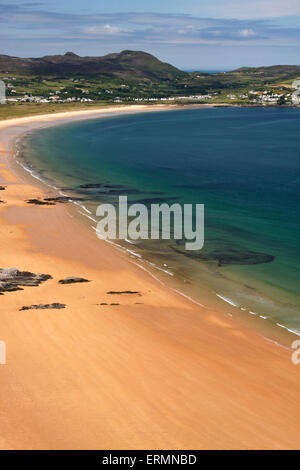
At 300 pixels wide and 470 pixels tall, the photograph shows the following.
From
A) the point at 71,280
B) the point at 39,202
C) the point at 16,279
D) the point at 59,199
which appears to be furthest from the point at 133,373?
the point at 59,199

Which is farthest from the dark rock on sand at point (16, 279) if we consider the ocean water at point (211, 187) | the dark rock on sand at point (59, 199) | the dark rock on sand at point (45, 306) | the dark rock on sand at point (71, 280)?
the dark rock on sand at point (59, 199)

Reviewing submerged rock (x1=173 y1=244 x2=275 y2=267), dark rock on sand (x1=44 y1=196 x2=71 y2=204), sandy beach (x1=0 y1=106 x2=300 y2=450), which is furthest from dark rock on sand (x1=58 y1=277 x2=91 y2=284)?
dark rock on sand (x1=44 y1=196 x2=71 y2=204)

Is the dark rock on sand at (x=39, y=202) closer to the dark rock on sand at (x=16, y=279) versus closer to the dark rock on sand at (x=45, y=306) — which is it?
the dark rock on sand at (x=16, y=279)

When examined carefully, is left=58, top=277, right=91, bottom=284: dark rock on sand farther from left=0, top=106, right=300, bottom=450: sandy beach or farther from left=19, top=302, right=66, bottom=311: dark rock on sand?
left=19, top=302, right=66, bottom=311: dark rock on sand

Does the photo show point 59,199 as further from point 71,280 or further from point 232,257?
point 71,280

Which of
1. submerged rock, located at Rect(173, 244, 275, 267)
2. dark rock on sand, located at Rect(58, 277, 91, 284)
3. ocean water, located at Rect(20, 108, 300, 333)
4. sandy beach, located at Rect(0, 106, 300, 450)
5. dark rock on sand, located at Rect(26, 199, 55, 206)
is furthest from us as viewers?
dark rock on sand, located at Rect(26, 199, 55, 206)

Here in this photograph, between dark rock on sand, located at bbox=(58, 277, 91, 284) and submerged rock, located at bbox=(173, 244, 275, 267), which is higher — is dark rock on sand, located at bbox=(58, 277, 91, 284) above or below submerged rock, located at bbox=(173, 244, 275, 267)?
below
